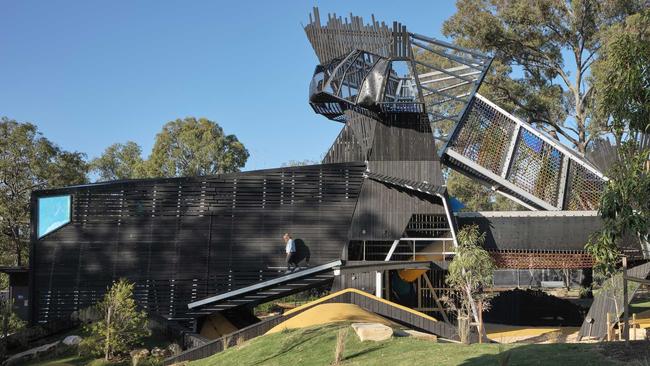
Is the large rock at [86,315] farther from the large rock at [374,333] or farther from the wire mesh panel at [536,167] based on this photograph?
the wire mesh panel at [536,167]

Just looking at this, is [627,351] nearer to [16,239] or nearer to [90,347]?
[90,347]

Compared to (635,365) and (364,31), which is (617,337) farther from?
(364,31)

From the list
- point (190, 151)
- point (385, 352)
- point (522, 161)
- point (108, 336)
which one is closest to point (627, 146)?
point (385, 352)

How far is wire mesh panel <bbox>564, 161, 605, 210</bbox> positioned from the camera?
23.7 m

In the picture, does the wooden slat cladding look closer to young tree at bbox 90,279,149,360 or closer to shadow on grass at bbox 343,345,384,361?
young tree at bbox 90,279,149,360

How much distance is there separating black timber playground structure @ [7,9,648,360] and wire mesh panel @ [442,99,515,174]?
1.8 inches

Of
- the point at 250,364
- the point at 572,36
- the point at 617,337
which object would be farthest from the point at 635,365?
the point at 572,36

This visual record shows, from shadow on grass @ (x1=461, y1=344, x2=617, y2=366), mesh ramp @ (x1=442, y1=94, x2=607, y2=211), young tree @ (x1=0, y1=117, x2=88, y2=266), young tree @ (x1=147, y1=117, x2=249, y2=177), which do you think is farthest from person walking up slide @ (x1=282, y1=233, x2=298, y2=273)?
young tree @ (x1=147, y1=117, x2=249, y2=177)

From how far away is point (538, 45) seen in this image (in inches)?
1470

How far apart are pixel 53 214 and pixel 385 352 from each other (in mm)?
16458

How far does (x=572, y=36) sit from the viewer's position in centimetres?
3697

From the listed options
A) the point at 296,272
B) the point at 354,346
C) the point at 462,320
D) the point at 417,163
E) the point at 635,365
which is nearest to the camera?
the point at 635,365

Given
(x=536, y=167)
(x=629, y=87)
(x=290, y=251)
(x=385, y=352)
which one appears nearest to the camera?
(x=629, y=87)

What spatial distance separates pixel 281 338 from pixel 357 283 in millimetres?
7666
